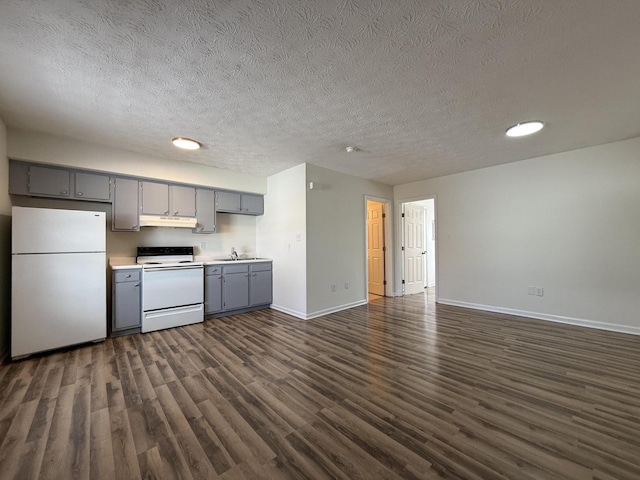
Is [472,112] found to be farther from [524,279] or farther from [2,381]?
[2,381]

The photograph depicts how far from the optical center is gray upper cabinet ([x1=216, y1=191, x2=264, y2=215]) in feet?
14.8

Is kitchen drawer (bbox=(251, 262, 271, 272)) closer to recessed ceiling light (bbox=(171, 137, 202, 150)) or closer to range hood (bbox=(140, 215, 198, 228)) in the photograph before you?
range hood (bbox=(140, 215, 198, 228))

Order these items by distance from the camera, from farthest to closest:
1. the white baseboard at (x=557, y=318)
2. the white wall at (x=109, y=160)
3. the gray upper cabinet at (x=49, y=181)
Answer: the white baseboard at (x=557, y=318) < the gray upper cabinet at (x=49, y=181) < the white wall at (x=109, y=160)

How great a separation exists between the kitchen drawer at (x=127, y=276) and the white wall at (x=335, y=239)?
2.40m

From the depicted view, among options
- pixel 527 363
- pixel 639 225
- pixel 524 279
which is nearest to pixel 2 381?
pixel 527 363

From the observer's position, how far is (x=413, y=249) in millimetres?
6035

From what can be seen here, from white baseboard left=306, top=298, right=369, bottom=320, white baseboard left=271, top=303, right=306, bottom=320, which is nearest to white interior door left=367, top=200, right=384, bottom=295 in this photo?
white baseboard left=306, top=298, right=369, bottom=320

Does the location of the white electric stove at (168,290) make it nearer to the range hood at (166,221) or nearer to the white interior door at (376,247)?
the range hood at (166,221)

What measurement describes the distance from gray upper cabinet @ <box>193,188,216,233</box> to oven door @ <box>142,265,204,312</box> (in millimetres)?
731

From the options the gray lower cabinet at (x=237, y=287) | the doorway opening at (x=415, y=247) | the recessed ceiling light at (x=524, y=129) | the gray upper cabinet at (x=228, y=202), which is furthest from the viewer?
the doorway opening at (x=415, y=247)

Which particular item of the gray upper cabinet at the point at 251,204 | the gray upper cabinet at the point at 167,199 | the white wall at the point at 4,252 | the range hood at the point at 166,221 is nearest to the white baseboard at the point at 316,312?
the gray upper cabinet at the point at 251,204

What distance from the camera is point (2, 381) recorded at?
87.8 inches

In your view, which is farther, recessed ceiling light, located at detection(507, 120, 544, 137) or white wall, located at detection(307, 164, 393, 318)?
white wall, located at detection(307, 164, 393, 318)

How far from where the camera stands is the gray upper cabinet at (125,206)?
355 centimetres
